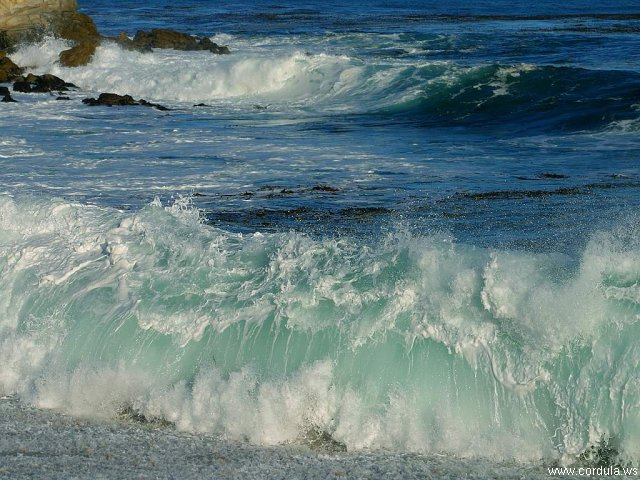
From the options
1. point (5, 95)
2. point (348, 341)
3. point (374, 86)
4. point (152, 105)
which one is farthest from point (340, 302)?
point (374, 86)

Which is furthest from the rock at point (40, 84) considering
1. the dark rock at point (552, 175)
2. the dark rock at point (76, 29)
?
the dark rock at point (552, 175)

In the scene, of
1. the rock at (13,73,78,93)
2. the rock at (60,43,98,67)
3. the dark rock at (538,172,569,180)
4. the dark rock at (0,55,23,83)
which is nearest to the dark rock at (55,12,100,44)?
the rock at (60,43,98,67)

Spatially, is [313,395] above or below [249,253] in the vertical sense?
below

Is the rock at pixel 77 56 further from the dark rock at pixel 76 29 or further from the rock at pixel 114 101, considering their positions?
the rock at pixel 114 101

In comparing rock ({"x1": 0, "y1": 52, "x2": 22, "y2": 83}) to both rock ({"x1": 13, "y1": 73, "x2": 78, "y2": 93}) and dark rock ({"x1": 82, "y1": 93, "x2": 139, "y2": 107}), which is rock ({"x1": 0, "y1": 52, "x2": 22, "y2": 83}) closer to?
rock ({"x1": 13, "y1": 73, "x2": 78, "y2": 93})

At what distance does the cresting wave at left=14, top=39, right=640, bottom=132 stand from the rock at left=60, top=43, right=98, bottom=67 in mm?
292

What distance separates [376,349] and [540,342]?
0.99 metres

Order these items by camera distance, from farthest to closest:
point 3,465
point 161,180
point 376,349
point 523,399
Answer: point 161,180, point 376,349, point 523,399, point 3,465

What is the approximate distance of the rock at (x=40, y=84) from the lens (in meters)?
24.4

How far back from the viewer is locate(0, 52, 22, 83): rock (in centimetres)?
2622

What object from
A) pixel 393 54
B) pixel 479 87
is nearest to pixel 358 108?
pixel 479 87

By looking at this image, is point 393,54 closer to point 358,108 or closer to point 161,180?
point 358,108

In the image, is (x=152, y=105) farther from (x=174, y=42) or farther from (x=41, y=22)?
(x=41, y=22)

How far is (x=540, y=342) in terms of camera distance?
5.91 metres
